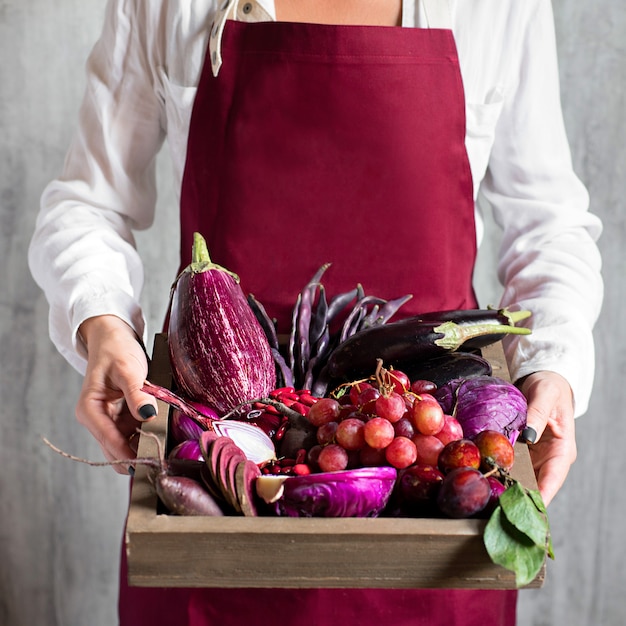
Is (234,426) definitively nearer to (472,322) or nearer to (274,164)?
(472,322)

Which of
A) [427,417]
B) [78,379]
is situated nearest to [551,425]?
[427,417]

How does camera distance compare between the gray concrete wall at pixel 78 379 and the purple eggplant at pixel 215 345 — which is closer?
the purple eggplant at pixel 215 345

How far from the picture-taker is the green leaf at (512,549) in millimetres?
511

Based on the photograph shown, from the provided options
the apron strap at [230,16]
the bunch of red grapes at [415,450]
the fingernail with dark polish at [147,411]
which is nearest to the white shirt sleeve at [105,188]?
the apron strap at [230,16]

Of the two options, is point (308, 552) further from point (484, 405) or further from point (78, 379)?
point (78, 379)

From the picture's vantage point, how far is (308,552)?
52cm

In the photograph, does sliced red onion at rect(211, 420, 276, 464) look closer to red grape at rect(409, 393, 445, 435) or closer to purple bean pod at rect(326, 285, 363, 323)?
red grape at rect(409, 393, 445, 435)

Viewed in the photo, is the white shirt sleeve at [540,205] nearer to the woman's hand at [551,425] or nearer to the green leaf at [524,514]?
the woman's hand at [551,425]

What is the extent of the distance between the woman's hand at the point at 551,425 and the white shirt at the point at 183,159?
6cm

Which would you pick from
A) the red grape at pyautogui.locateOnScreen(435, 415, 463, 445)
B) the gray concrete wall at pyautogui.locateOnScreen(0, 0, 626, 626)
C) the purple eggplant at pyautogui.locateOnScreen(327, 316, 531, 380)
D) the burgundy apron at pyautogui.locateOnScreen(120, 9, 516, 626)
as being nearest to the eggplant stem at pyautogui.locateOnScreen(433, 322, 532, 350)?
the purple eggplant at pyautogui.locateOnScreen(327, 316, 531, 380)

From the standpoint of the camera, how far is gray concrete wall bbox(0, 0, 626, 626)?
4.38ft

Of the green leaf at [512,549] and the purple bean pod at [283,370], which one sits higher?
the green leaf at [512,549]

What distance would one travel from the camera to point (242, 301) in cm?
73

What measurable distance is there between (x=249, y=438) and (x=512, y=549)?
8.0 inches
